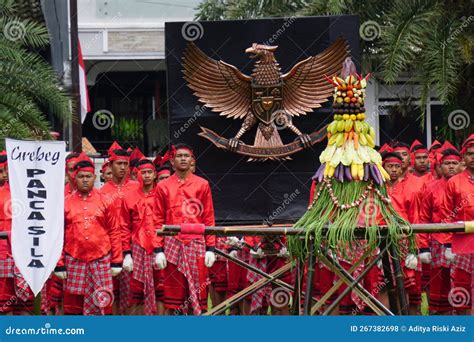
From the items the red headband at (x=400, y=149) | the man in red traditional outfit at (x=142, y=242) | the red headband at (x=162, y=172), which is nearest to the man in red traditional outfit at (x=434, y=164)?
the red headband at (x=400, y=149)

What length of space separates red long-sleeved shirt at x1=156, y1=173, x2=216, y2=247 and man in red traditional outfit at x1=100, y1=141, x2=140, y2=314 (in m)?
0.70

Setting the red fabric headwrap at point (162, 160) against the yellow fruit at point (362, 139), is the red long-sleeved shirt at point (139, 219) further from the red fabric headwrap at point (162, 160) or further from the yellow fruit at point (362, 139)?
the yellow fruit at point (362, 139)

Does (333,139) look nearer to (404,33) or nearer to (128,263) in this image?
(128,263)

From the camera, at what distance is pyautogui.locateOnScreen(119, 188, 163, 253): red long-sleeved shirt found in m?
11.2

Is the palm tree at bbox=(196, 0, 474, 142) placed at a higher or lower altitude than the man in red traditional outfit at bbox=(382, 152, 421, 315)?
higher

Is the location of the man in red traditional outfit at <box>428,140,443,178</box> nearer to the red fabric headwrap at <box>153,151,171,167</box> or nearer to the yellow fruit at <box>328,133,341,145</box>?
the red fabric headwrap at <box>153,151,171,167</box>

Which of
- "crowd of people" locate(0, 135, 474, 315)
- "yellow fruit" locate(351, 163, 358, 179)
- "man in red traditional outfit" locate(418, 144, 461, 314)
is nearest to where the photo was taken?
"yellow fruit" locate(351, 163, 358, 179)

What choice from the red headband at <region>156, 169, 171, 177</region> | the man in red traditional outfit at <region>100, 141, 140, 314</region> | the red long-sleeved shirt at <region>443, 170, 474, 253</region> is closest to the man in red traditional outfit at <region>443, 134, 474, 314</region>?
the red long-sleeved shirt at <region>443, 170, 474, 253</region>

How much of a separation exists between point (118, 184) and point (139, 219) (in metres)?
0.75

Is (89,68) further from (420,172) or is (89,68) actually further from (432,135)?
(420,172)

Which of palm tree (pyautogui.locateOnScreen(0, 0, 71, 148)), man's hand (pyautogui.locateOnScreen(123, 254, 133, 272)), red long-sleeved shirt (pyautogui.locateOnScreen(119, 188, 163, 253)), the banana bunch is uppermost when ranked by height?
palm tree (pyautogui.locateOnScreen(0, 0, 71, 148))

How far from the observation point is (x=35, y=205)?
9328mm

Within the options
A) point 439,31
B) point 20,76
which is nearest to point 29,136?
point 20,76

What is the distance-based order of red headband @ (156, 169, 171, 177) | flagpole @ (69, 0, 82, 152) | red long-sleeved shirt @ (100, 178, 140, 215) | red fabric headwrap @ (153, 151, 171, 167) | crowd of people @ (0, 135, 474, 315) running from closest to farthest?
crowd of people @ (0, 135, 474, 315) < red long-sleeved shirt @ (100, 178, 140, 215) < red headband @ (156, 169, 171, 177) < red fabric headwrap @ (153, 151, 171, 167) < flagpole @ (69, 0, 82, 152)
